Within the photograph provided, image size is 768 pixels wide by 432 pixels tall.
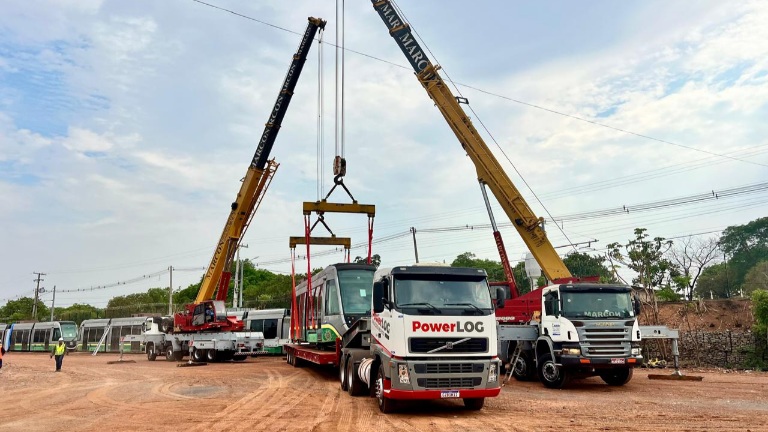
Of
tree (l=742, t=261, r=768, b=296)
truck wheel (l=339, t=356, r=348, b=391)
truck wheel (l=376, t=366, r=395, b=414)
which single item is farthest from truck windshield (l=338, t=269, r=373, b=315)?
tree (l=742, t=261, r=768, b=296)

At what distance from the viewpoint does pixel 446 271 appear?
35.1 feet

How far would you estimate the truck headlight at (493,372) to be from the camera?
33.6 ft

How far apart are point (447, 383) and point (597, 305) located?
6485 mm

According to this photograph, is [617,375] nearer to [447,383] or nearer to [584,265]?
[447,383]

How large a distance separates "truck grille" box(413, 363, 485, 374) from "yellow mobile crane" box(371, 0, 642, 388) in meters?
2.06

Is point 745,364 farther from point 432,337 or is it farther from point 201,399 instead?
point 201,399

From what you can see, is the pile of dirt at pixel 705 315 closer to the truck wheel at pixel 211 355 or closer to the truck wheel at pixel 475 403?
the truck wheel at pixel 475 403

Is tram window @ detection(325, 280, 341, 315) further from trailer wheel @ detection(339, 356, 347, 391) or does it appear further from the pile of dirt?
the pile of dirt

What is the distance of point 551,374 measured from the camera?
15000 mm

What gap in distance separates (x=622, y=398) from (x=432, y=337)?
573 cm

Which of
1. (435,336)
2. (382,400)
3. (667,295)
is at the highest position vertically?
(667,295)

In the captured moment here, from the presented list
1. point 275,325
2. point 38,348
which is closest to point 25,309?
point 38,348

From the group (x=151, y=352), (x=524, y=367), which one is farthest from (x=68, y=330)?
(x=524, y=367)

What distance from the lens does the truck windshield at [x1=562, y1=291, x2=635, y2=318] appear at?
1453cm
